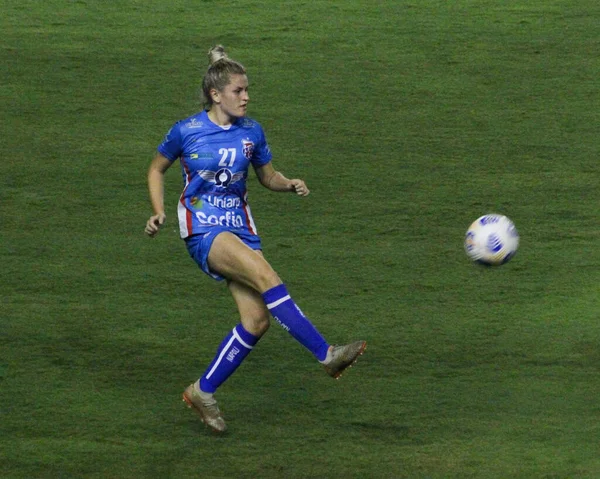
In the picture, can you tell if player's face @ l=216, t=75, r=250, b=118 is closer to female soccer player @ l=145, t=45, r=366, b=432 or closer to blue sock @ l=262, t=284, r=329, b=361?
female soccer player @ l=145, t=45, r=366, b=432

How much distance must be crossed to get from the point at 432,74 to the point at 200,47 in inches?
99.4

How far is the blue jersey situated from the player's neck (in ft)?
0.09

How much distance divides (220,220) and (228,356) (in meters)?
0.75

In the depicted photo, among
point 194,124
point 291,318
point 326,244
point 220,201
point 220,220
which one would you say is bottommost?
point 291,318

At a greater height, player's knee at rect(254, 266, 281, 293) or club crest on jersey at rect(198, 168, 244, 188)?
club crest on jersey at rect(198, 168, 244, 188)

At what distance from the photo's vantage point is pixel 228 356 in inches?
271

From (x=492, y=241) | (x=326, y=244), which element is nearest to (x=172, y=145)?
(x=492, y=241)

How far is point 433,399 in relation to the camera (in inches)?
283

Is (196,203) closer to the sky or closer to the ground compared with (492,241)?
closer to the ground

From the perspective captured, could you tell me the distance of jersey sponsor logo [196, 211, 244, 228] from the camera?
22.8 ft

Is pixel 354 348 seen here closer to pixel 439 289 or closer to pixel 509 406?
pixel 509 406

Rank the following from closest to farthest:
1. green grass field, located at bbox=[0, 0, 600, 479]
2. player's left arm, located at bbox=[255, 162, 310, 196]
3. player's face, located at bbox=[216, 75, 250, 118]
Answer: green grass field, located at bbox=[0, 0, 600, 479] < player's face, located at bbox=[216, 75, 250, 118] < player's left arm, located at bbox=[255, 162, 310, 196]

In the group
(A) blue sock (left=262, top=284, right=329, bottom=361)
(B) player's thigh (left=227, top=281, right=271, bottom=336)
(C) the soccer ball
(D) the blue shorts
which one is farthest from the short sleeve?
(C) the soccer ball

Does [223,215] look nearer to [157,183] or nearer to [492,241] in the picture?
[157,183]
